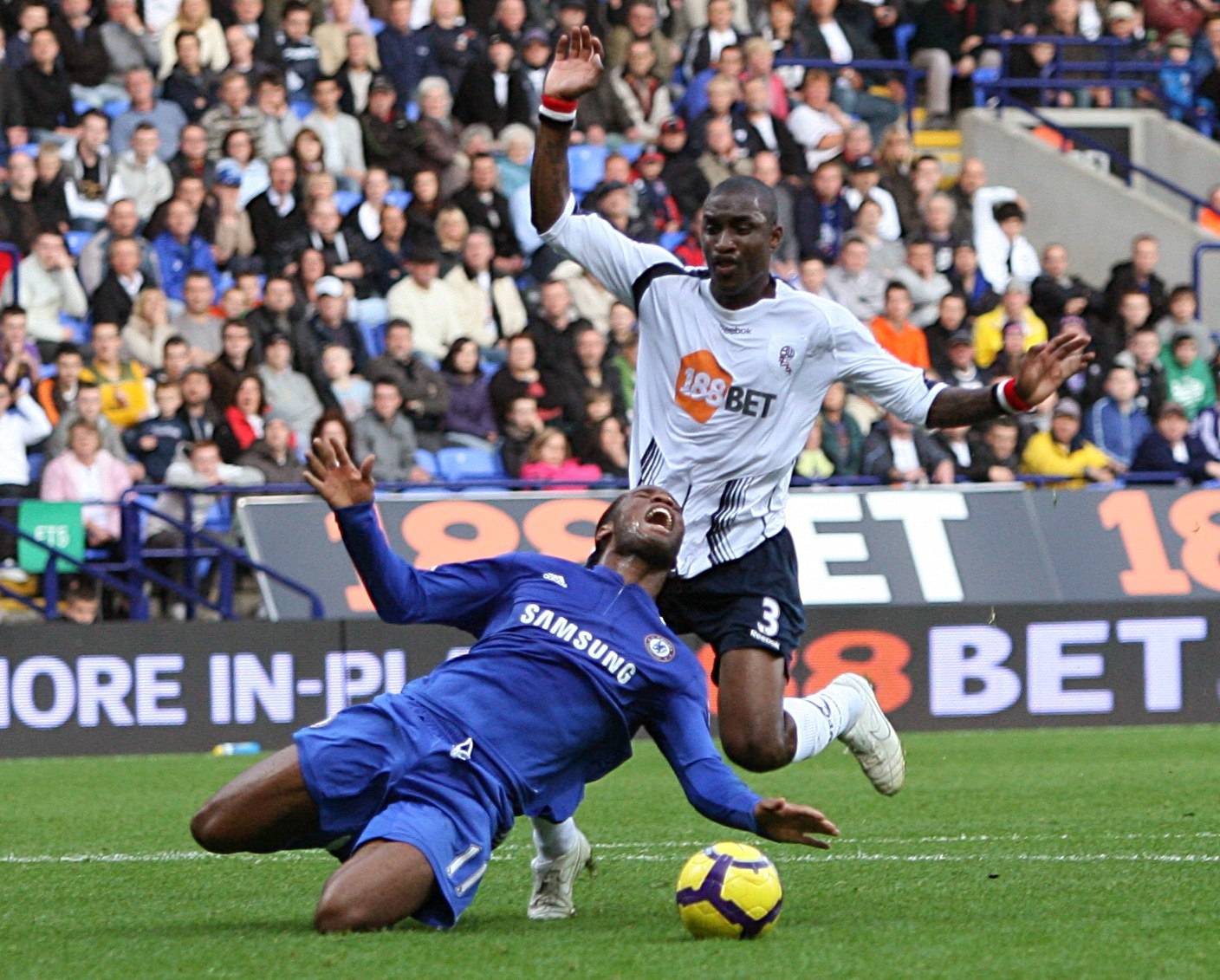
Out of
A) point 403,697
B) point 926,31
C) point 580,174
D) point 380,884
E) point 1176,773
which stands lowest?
point 1176,773

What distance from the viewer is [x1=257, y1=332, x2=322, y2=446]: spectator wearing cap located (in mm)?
15938

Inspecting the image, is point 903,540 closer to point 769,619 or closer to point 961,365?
point 961,365

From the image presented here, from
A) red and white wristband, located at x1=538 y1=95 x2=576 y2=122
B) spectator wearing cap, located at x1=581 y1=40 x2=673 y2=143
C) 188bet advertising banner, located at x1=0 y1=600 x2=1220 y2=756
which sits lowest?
188bet advertising banner, located at x1=0 y1=600 x2=1220 y2=756

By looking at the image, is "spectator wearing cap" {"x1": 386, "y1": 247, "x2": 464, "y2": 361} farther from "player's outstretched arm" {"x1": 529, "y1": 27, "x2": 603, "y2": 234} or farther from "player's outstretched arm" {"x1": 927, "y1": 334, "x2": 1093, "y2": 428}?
"player's outstretched arm" {"x1": 927, "y1": 334, "x2": 1093, "y2": 428}

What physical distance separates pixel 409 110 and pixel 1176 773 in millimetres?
9613

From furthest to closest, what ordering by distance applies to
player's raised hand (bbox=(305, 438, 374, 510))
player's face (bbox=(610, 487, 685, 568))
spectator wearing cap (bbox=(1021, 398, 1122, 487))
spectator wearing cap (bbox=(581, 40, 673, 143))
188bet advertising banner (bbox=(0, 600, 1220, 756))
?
spectator wearing cap (bbox=(581, 40, 673, 143)) → spectator wearing cap (bbox=(1021, 398, 1122, 487)) → 188bet advertising banner (bbox=(0, 600, 1220, 756)) → player's face (bbox=(610, 487, 685, 568)) → player's raised hand (bbox=(305, 438, 374, 510))

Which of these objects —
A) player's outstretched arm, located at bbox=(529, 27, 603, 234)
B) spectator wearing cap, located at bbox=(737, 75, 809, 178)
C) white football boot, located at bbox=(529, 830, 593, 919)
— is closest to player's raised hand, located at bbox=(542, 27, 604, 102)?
player's outstretched arm, located at bbox=(529, 27, 603, 234)

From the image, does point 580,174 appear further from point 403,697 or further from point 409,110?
point 403,697

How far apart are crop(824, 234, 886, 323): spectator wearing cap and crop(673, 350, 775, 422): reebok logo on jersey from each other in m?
10.2

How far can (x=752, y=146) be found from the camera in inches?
749

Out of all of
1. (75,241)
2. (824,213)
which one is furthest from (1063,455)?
(75,241)

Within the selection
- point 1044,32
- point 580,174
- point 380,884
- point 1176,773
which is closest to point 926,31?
point 1044,32

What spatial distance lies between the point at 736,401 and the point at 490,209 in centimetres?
1062

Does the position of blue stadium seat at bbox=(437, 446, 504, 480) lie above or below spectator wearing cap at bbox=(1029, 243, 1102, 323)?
below
